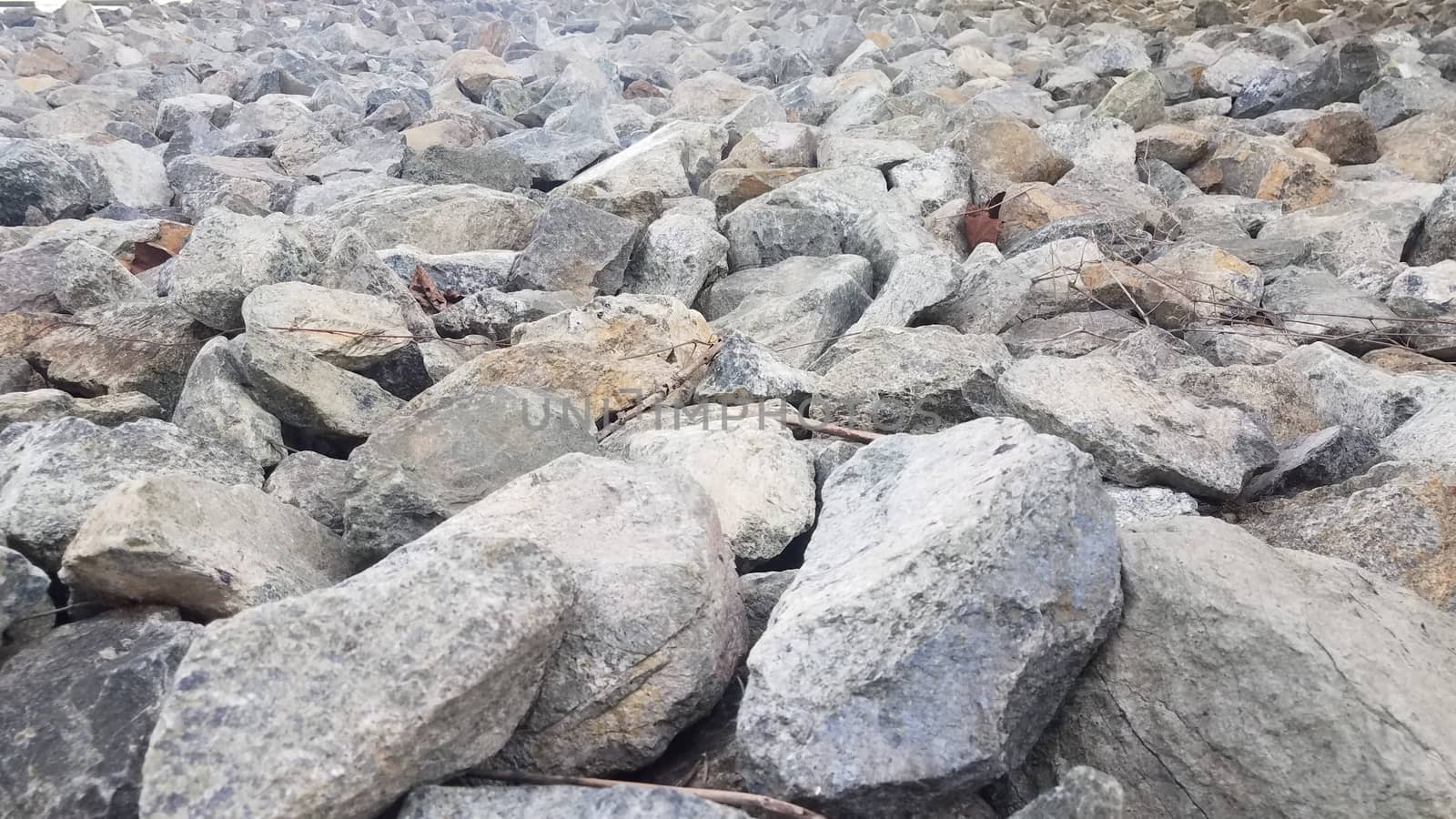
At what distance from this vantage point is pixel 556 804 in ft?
3.88

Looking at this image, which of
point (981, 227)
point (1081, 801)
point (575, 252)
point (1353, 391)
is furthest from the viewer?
point (981, 227)

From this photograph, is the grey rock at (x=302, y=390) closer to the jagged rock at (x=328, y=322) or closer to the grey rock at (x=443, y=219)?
the jagged rock at (x=328, y=322)

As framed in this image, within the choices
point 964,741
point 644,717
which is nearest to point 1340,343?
point 964,741

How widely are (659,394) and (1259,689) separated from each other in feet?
4.93

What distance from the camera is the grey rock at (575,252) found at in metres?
3.21

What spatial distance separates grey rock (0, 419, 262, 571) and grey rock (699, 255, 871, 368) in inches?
52.5

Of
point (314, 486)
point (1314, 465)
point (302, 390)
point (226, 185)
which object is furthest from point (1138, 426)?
point (226, 185)

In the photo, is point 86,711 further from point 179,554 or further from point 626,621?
point 626,621

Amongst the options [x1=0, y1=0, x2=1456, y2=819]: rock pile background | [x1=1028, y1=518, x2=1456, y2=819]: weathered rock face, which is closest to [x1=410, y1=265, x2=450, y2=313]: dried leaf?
[x1=0, y1=0, x2=1456, y2=819]: rock pile background

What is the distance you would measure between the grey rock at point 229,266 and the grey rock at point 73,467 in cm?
76

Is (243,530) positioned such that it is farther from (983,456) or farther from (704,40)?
(704,40)

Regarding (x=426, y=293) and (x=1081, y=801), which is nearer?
(x=1081, y=801)

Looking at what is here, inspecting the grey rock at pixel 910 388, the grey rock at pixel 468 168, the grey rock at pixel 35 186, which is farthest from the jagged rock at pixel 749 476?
the grey rock at pixel 35 186

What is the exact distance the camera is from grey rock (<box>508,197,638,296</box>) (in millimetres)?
3207
